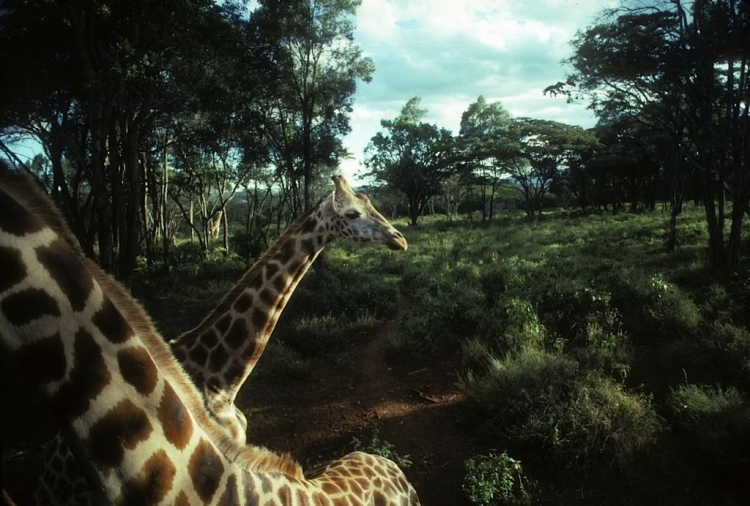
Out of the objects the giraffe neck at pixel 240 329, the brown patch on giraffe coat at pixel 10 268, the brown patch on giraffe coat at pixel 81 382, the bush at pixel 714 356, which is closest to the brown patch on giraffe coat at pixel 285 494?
the brown patch on giraffe coat at pixel 81 382

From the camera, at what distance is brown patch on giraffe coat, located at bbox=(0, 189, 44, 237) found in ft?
3.06

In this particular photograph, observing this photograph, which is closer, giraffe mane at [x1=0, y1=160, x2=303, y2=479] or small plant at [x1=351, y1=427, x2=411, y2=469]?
giraffe mane at [x1=0, y1=160, x2=303, y2=479]

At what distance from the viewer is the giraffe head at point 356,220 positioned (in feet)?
15.1

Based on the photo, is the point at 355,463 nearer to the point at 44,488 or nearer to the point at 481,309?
the point at 44,488

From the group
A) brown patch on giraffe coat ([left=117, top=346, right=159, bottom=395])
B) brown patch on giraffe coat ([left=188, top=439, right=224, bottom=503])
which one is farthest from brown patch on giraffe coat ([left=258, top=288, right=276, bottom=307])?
brown patch on giraffe coat ([left=117, top=346, right=159, bottom=395])

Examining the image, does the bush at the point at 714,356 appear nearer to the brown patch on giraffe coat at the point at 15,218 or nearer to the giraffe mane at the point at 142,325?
the giraffe mane at the point at 142,325

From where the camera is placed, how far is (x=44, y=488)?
8.70ft

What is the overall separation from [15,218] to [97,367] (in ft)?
1.28

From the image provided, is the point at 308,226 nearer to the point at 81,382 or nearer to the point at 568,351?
the point at 81,382

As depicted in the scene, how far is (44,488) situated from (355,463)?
193cm

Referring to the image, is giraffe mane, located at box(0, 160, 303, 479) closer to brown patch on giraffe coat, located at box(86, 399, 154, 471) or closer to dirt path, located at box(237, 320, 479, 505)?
brown patch on giraffe coat, located at box(86, 399, 154, 471)

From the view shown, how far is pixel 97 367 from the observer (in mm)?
1050

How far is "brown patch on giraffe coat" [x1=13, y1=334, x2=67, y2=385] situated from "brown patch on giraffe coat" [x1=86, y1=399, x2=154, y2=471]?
6.0 inches

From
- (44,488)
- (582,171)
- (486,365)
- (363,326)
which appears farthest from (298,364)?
(582,171)
